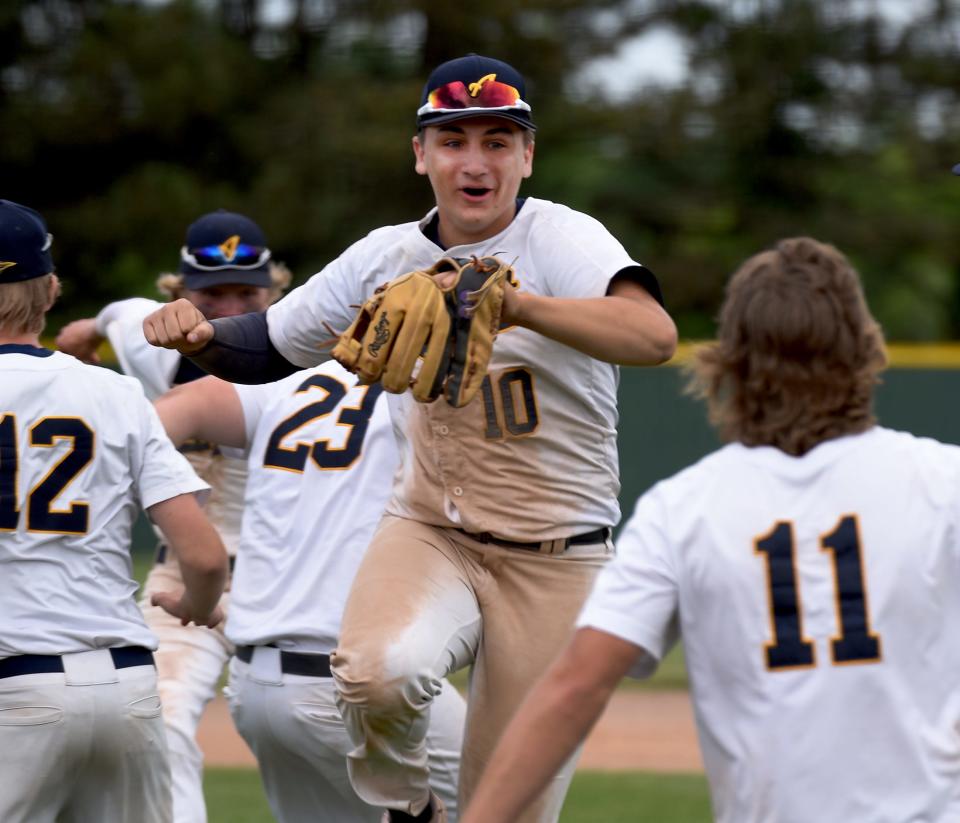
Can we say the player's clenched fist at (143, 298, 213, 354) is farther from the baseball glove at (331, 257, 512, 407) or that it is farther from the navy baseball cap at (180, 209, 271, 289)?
the navy baseball cap at (180, 209, 271, 289)

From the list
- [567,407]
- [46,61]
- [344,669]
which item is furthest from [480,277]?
[46,61]

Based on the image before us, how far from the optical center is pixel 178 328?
4012 mm

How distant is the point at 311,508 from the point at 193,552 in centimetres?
64

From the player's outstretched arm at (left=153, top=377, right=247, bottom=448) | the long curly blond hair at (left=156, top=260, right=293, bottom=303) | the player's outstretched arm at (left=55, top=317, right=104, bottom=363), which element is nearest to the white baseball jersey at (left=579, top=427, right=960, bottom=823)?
the player's outstretched arm at (left=153, top=377, right=247, bottom=448)

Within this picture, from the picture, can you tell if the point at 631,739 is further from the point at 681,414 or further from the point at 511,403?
the point at 681,414

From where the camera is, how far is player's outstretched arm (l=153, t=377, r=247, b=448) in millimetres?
5051

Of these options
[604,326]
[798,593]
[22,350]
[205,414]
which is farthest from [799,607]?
[205,414]

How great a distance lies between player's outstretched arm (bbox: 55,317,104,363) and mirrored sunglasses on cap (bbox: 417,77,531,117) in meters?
2.48

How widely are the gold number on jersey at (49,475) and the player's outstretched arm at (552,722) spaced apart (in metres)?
1.60

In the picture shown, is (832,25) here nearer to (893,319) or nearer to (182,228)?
(893,319)

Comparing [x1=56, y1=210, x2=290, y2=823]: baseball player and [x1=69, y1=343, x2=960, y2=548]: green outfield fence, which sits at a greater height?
[x1=56, y1=210, x2=290, y2=823]: baseball player

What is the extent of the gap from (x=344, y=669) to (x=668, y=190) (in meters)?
20.6

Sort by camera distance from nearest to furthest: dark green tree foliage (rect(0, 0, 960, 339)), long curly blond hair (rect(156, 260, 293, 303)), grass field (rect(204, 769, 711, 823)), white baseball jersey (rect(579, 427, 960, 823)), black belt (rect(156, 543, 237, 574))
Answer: white baseball jersey (rect(579, 427, 960, 823)) → black belt (rect(156, 543, 237, 574)) → long curly blond hair (rect(156, 260, 293, 303)) → grass field (rect(204, 769, 711, 823)) → dark green tree foliage (rect(0, 0, 960, 339))

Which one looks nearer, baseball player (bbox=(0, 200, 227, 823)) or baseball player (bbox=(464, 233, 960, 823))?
baseball player (bbox=(464, 233, 960, 823))
